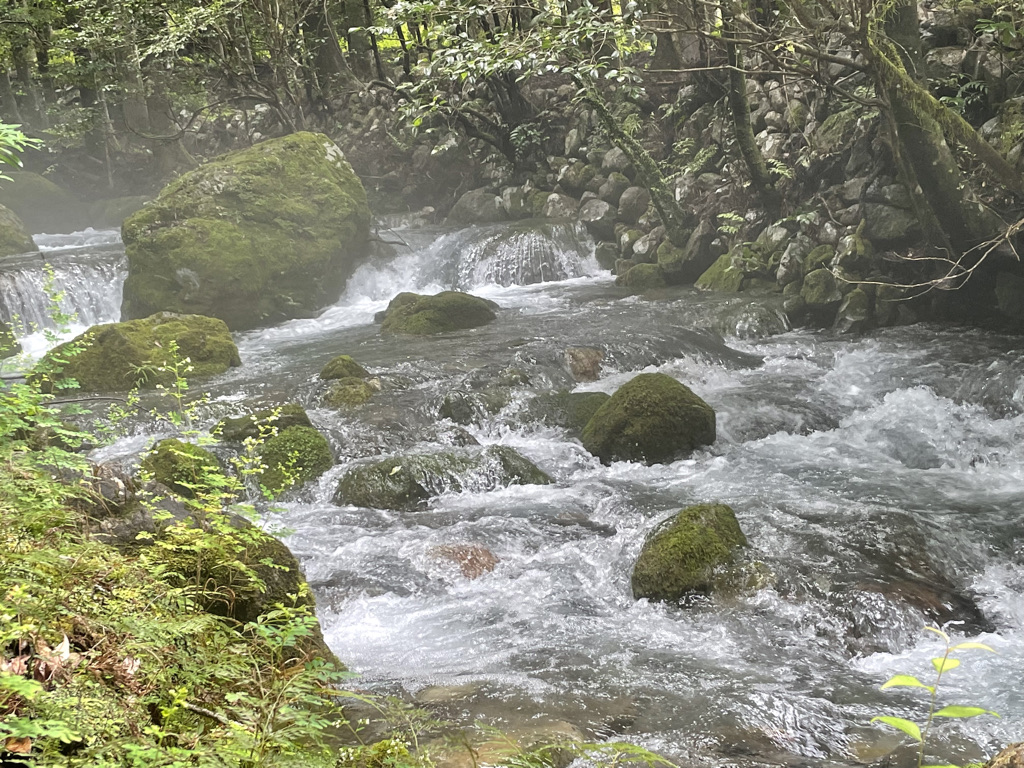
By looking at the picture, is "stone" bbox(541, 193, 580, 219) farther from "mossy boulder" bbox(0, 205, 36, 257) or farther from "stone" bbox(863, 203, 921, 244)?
"mossy boulder" bbox(0, 205, 36, 257)

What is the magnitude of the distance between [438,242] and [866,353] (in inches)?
401

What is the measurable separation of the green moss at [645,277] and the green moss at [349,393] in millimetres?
6748

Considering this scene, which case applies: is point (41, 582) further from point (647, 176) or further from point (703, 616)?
point (647, 176)

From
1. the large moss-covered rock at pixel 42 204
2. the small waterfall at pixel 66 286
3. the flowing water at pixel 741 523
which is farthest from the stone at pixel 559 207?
the large moss-covered rock at pixel 42 204

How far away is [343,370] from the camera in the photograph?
10617 mm

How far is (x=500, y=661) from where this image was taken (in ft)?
16.0

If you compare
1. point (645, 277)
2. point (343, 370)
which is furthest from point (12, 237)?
point (645, 277)

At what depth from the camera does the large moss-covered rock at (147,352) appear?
34.9ft

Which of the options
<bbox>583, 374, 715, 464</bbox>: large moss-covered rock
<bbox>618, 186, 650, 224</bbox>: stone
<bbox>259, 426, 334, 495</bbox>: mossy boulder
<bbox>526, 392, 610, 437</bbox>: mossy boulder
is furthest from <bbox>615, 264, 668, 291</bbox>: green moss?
<bbox>259, 426, 334, 495</bbox>: mossy boulder

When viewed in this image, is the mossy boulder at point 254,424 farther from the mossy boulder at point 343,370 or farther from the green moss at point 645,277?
the green moss at point 645,277

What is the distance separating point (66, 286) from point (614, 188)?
11.4m

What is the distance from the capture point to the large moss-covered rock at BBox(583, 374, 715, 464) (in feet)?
28.2

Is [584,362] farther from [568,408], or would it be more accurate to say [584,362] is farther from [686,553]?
[686,553]

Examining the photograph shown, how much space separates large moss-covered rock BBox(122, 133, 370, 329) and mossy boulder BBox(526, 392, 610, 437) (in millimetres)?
7376
